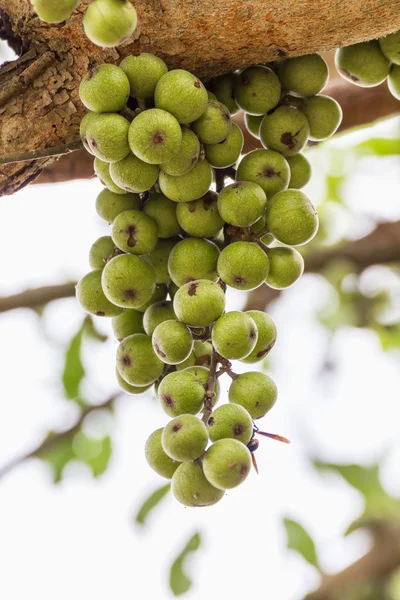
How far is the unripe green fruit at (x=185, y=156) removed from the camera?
3.94ft

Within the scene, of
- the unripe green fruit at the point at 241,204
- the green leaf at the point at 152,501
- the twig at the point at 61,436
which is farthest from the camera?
the green leaf at the point at 152,501

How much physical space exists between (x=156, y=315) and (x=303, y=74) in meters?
0.55

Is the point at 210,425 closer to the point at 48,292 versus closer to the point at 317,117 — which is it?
the point at 317,117

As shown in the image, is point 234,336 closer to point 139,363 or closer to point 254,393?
point 254,393

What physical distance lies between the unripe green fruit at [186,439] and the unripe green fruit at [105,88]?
0.54m

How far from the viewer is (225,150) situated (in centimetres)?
129

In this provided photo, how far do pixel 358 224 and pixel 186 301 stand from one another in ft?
6.57

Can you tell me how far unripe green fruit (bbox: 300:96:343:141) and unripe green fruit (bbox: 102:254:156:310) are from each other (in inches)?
17.7

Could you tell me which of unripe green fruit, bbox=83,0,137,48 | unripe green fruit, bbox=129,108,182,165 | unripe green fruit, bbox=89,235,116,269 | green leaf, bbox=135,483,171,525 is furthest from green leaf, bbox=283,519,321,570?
unripe green fruit, bbox=83,0,137,48

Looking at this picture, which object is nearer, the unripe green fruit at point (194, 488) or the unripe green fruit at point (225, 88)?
the unripe green fruit at point (194, 488)

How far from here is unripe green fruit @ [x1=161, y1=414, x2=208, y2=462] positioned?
3.40ft

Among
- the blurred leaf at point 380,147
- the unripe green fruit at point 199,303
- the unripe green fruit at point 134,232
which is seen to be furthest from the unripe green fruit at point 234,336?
the blurred leaf at point 380,147

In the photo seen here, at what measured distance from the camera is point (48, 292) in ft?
8.55

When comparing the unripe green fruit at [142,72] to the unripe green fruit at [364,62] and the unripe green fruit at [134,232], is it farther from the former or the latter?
the unripe green fruit at [364,62]
